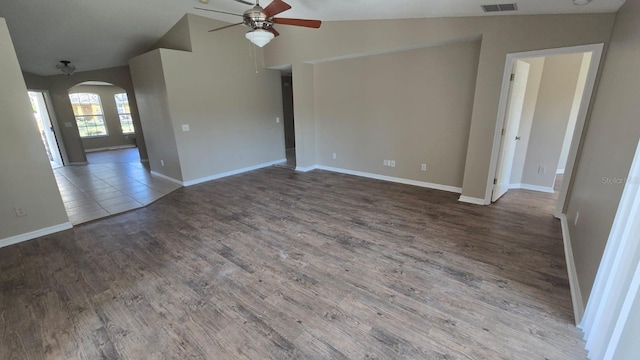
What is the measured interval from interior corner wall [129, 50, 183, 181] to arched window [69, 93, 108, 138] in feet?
21.3

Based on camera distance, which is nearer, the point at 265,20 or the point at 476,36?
the point at 265,20

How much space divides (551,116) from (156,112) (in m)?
7.22

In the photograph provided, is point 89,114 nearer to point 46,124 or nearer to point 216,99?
point 46,124

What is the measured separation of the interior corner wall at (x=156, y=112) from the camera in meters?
4.91

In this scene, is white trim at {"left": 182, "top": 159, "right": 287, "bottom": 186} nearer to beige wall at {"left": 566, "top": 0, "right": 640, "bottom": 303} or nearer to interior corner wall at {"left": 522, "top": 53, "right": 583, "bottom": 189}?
interior corner wall at {"left": 522, "top": 53, "right": 583, "bottom": 189}

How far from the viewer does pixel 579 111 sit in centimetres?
309

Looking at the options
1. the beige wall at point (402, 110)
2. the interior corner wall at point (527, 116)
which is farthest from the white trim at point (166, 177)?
the interior corner wall at point (527, 116)

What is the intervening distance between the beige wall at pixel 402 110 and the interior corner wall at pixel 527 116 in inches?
39.7

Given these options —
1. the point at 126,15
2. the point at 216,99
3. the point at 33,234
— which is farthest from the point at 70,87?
the point at 33,234

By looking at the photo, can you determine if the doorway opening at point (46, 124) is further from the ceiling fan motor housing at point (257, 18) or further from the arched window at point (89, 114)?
the ceiling fan motor housing at point (257, 18)

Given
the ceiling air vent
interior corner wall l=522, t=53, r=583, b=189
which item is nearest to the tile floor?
the ceiling air vent

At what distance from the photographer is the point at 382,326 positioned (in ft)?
6.06

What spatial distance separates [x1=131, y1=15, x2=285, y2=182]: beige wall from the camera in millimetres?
4922

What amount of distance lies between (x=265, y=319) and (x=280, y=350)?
30cm
